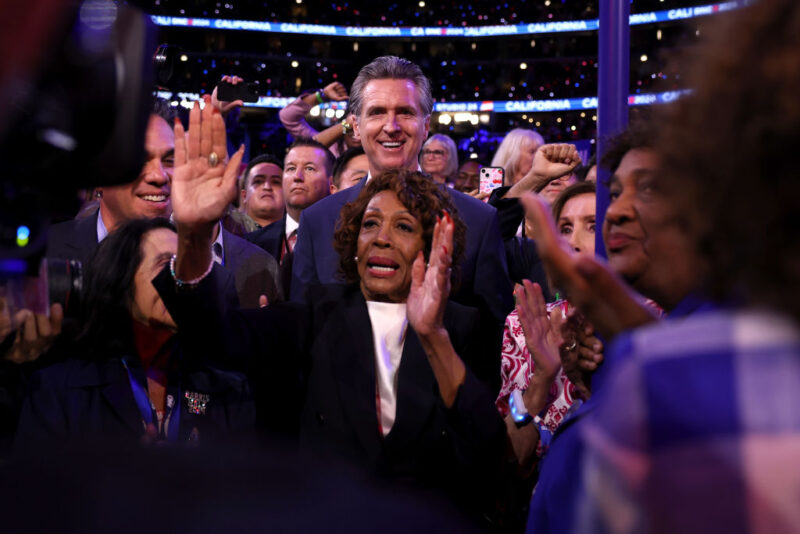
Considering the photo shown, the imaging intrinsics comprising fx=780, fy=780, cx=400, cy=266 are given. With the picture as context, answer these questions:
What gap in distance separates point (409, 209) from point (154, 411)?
2.86ft

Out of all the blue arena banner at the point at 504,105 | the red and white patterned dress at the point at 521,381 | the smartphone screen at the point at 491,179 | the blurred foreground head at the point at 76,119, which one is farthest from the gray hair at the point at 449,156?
the blue arena banner at the point at 504,105

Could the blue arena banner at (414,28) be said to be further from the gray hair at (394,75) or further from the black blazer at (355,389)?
the black blazer at (355,389)

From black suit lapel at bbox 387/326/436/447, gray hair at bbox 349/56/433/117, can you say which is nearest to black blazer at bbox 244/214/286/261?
gray hair at bbox 349/56/433/117

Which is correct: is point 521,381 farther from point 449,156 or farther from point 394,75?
point 449,156

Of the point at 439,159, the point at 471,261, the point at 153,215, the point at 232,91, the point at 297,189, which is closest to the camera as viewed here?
the point at 471,261

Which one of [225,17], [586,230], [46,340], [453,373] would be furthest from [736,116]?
[225,17]

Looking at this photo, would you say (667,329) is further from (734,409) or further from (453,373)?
(453,373)

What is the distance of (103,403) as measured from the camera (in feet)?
6.49

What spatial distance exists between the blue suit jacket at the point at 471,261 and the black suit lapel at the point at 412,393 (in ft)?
1.40

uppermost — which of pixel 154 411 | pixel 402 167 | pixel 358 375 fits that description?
pixel 402 167

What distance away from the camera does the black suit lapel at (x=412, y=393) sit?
187 centimetres

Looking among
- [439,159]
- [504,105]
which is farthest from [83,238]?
[504,105]

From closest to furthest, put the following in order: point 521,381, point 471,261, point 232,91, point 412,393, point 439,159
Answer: point 412,393 → point 521,381 → point 471,261 → point 232,91 → point 439,159

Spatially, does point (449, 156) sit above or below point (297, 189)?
above
